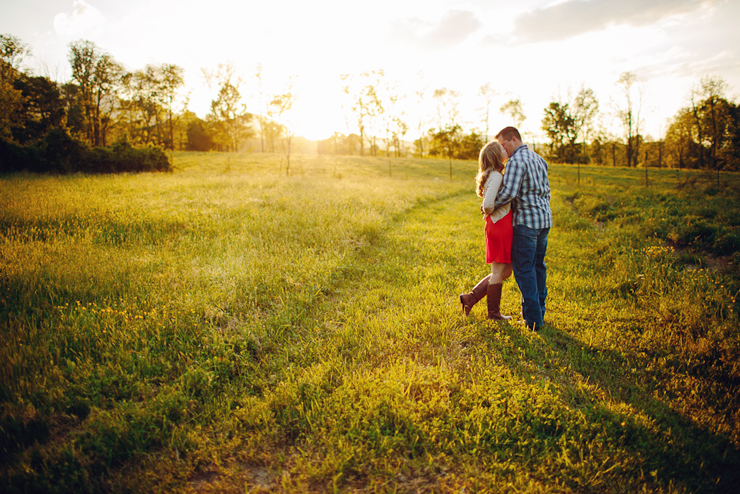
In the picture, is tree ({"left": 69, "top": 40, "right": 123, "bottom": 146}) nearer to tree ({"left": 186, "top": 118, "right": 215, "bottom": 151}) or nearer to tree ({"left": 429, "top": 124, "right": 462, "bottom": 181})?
tree ({"left": 186, "top": 118, "right": 215, "bottom": 151})

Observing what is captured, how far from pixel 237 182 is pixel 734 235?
18.0 m

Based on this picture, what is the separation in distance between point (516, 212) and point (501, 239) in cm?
41

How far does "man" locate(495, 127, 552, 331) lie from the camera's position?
4035mm

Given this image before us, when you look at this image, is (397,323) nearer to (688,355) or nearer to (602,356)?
(602,356)

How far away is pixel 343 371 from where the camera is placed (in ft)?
10.9

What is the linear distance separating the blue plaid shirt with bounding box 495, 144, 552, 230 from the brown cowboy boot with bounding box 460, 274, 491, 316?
3.20ft

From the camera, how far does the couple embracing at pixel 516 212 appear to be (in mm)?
4078

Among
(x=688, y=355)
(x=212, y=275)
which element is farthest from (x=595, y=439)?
(x=212, y=275)

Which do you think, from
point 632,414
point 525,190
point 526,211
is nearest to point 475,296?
point 526,211

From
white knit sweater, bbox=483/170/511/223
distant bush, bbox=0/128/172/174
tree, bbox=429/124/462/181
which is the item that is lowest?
white knit sweater, bbox=483/170/511/223

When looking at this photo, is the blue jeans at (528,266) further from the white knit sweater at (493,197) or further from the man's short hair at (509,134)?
the man's short hair at (509,134)

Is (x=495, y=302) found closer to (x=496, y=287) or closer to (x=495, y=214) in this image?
(x=496, y=287)

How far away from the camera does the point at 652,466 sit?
93.0 inches

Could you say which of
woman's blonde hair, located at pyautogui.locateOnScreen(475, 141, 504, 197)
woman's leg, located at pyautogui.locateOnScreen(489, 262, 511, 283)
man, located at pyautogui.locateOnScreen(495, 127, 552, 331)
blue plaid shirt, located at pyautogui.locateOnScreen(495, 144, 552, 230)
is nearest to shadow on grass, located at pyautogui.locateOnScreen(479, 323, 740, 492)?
man, located at pyautogui.locateOnScreen(495, 127, 552, 331)
